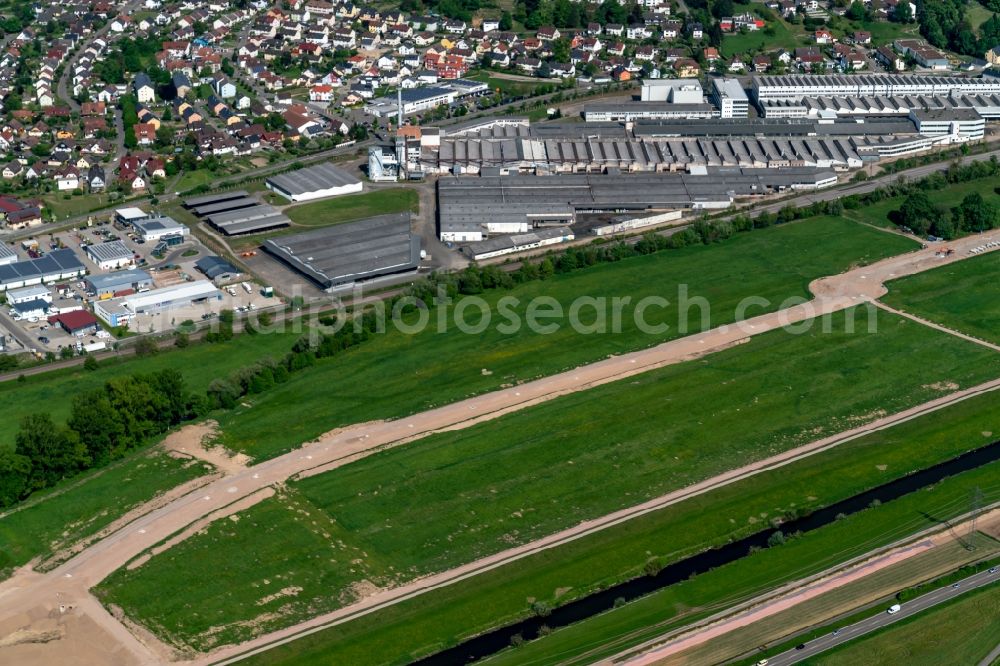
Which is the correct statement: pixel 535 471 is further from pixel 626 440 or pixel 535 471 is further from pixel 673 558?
pixel 673 558

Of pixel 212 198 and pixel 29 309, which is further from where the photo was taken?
pixel 212 198

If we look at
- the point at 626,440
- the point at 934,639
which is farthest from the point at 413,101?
the point at 934,639

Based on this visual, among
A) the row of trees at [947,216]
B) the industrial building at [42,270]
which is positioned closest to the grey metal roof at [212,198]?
the industrial building at [42,270]

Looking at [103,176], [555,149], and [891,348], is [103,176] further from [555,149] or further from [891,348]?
[891,348]

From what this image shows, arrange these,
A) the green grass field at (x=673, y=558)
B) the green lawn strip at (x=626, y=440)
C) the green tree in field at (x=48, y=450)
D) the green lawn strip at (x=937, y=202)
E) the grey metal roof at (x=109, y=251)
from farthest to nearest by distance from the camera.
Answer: the green lawn strip at (x=937, y=202) < the grey metal roof at (x=109, y=251) < the green tree in field at (x=48, y=450) < the green lawn strip at (x=626, y=440) < the green grass field at (x=673, y=558)

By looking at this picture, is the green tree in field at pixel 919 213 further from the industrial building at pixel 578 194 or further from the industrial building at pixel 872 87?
the industrial building at pixel 872 87

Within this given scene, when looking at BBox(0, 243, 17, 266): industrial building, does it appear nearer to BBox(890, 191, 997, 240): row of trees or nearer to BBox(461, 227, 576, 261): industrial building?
BBox(461, 227, 576, 261): industrial building

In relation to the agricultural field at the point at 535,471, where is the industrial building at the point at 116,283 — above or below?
above
